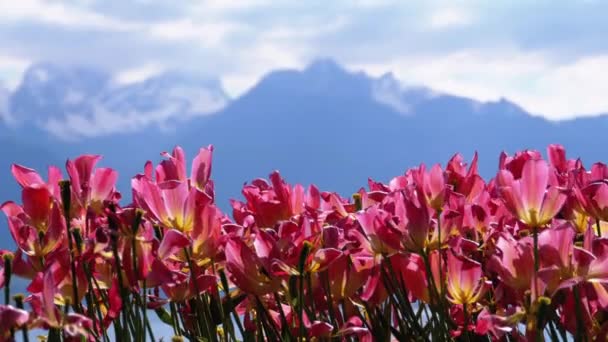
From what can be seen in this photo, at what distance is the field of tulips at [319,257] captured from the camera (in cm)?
128

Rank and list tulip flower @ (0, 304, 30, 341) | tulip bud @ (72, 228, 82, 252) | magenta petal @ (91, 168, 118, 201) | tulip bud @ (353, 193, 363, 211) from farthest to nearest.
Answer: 1. tulip bud @ (353, 193, 363, 211)
2. magenta petal @ (91, 168, 118, 201)
3. tulip bud @ (72, 228, 82, 252)
4. tulip flower @ (0, 304, 30, 341)

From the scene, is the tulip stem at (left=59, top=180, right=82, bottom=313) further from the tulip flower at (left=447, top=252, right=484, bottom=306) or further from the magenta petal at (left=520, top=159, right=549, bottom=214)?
the magenta petal at (left=520, top=159, right=549, bottom=214)

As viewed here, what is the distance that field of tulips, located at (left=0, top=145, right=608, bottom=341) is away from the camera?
1.28 m

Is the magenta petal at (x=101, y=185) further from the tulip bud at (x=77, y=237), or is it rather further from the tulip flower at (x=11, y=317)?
the tulip flower at (x=11, y=317)

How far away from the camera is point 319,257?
134 cm

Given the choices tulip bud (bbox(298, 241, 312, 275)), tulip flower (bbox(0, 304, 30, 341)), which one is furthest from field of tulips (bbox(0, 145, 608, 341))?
tulip flower (bbox(0, 304, 30, 341))

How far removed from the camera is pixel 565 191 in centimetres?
145

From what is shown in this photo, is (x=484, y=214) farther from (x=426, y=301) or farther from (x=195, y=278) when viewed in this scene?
(x=195, y=278)

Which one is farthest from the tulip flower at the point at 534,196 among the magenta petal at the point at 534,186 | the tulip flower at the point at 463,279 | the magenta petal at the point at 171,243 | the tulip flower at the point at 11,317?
the tulip flower at the point at 11,317

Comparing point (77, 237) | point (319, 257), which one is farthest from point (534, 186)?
point (77, 237)

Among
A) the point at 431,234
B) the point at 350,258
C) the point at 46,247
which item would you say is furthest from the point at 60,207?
the point at 431,234

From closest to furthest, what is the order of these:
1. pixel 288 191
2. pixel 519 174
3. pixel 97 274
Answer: pixel 97 274 < pixel 288 191 < pixel 519 174

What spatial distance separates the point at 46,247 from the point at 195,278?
0.25m

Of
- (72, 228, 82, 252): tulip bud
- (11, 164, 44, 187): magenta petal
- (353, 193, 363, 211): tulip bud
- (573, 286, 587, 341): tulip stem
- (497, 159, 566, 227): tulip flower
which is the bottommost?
(573, 286, 587, 341): tulip stem
